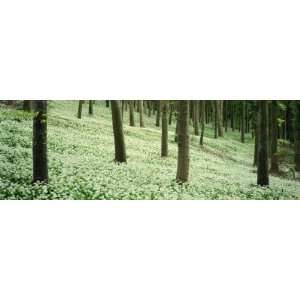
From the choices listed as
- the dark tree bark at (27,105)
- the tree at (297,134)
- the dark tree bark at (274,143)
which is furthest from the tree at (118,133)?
the tree at (297,134)

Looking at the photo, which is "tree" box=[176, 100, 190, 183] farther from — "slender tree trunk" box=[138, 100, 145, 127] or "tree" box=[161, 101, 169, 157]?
"slender tree trunk" box=[138, 100, 145, 127]

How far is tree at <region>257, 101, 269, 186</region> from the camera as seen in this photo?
430 inches

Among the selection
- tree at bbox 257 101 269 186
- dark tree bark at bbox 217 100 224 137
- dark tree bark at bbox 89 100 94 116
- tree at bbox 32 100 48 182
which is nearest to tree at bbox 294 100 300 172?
tree at bbox 257 101 269 186

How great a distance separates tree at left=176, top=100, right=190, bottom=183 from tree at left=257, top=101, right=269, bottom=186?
1.84 meters

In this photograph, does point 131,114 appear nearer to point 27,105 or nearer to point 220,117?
point 220,117

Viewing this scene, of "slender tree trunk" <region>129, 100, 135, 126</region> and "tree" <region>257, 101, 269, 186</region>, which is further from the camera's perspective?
"tree" <region>257, 101, 269, 186</region>

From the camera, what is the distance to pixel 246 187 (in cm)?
1073

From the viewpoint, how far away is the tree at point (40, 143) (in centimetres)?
1009

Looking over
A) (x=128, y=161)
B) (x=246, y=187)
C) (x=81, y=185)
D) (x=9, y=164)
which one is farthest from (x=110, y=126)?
(x=246, y=187)

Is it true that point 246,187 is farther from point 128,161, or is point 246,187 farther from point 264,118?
point 128,161

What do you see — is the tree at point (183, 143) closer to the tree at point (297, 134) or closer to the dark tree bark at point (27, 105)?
the tree at point (297, 134)

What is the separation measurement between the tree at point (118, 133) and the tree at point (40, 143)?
1700 mm

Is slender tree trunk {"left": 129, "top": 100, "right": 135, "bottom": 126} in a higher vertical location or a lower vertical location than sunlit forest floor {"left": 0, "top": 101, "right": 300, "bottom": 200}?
higher
